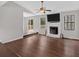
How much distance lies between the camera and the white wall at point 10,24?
6.20 metres

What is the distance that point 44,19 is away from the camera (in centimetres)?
1034

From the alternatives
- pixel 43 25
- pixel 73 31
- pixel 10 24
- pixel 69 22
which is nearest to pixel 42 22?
pixel 43 25

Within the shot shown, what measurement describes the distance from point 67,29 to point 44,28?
2.74 m

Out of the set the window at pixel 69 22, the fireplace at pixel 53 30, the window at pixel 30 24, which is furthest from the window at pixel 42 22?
the window at pixel 69 22

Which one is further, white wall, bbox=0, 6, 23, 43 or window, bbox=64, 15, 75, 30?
window, bbox=64, 15, 75, 30

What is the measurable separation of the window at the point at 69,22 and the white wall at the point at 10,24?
11.6ft

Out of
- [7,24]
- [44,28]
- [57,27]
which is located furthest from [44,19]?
[7,24]

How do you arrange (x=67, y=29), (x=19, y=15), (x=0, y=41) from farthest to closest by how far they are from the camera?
(x=67, y=29) → (x=19, y=15) → (x=0, y=41)

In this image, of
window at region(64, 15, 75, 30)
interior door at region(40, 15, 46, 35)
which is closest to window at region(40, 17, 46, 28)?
interior door at region(40, 15, 46, 35)

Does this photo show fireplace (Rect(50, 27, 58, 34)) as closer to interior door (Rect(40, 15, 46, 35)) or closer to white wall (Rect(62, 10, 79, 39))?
white wall (Rect(62, 10, 79, 39))

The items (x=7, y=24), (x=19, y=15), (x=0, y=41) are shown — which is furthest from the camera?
(x=19, y=15)

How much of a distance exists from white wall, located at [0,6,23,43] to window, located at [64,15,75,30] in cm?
353

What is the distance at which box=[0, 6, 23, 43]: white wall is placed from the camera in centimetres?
620

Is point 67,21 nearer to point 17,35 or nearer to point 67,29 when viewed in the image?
point 67,29
